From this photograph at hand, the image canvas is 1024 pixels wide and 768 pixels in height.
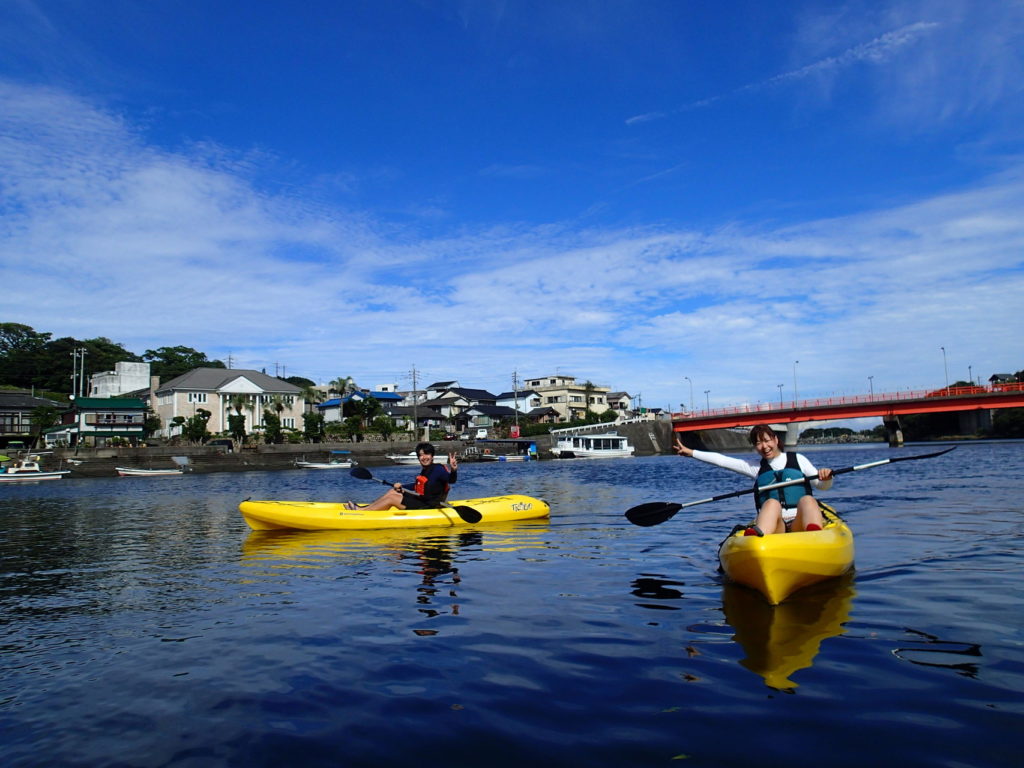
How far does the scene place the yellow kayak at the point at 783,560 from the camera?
6.91 metres

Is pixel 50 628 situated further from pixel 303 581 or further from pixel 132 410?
pixel 132 410

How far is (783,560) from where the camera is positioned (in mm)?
6930

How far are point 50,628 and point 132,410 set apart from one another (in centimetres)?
7013

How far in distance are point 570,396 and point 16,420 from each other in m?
72.9

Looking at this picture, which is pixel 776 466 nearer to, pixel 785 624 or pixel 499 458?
pixel 785 624

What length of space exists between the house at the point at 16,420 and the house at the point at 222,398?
11609 mm

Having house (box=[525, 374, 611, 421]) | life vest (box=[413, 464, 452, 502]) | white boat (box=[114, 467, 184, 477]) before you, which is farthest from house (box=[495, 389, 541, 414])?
life vest (box=[413, 464, 452, 502])

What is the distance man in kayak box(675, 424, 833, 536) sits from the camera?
761 centimetres

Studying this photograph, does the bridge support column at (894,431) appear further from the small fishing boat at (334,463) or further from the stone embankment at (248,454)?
the small fishing boat at (334,463)

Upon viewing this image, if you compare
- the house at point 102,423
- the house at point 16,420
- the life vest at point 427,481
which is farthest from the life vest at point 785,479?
the house at point 16,420

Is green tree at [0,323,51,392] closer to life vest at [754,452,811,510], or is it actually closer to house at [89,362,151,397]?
house at [89,362,151,397]

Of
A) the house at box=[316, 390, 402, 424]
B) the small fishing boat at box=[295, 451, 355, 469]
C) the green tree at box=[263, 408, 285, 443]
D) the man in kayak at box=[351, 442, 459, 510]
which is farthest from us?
the house at box=[316, 390, 402, 424]

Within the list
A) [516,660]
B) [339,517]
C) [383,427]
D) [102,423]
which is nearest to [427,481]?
[339,517]

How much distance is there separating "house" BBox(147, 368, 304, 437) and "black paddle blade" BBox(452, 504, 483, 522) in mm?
62501
